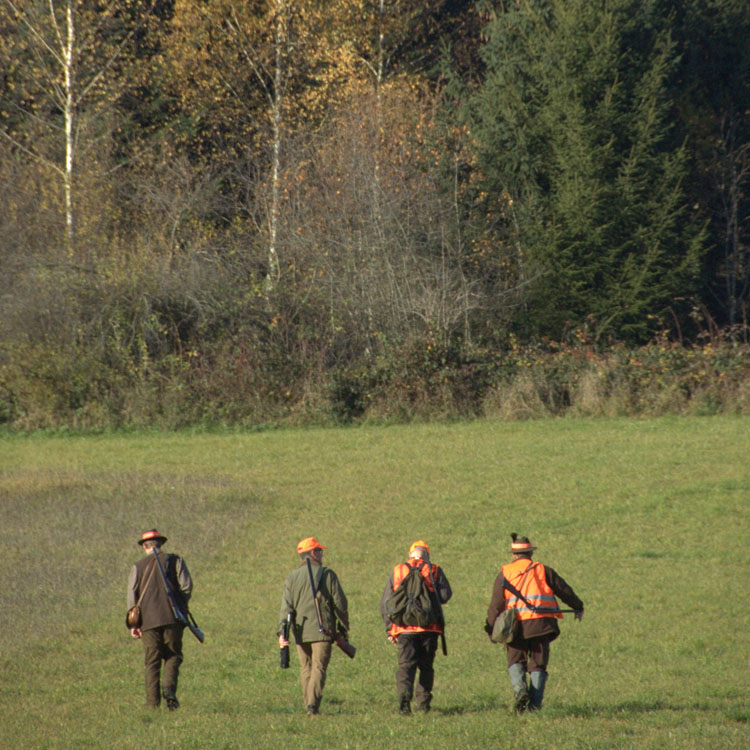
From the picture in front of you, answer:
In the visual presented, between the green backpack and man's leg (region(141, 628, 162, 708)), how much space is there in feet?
7.20

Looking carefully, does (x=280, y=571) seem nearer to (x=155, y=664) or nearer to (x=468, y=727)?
(x=155, y=664)

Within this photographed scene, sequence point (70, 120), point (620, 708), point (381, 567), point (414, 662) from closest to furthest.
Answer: point (414, 662) → point (620, 708) → point (381, 567) → point (70, 120)

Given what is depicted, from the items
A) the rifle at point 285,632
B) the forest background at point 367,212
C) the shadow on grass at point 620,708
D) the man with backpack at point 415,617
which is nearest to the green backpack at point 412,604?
the man with backpack at point 415,617

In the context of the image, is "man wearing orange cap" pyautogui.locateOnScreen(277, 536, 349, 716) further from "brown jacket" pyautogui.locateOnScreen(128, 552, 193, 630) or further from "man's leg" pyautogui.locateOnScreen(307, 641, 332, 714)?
"brown jacket" pyautogui.locateOnScreen(128, 552, 193, 630)

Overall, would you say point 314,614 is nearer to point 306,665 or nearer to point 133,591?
point 306,665

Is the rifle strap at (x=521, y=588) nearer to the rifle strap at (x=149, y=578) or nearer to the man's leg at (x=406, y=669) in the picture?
the man's leg at (x=406, y=669)

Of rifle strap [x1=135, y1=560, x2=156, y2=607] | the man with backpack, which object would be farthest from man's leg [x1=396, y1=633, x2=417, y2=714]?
rifle strap [x1=135, y1=560, x2=156, y2=607]

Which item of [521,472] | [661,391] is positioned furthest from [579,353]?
[521,472]

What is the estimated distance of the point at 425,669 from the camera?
10000mm

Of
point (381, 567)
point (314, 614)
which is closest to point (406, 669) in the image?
point (314, 614)

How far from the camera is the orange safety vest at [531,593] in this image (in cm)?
971

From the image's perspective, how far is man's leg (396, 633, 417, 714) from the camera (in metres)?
9.84

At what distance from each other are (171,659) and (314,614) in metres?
1.47

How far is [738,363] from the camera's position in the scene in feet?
98.6
